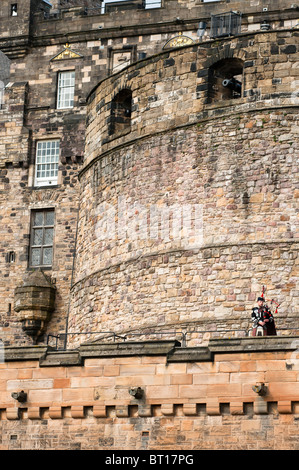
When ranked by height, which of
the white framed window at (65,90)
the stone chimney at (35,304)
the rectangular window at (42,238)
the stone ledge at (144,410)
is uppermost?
the white framed window at (65,90)

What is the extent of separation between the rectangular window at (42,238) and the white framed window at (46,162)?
2.87ft

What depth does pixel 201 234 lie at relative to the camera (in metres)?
30.4

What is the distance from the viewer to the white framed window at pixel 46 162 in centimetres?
3766

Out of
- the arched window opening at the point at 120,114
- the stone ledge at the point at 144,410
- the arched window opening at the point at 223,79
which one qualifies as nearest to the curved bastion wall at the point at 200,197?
the arched window opening at the point at 223,79

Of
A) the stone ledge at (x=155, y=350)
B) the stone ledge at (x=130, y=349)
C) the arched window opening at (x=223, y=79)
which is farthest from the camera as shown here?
the arched window opening at (x=223, y=79)

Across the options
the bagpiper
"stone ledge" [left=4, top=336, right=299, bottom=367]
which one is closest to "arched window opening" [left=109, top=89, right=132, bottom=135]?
the bagpiper

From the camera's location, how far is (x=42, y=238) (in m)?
37.1

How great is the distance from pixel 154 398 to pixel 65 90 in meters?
16.2

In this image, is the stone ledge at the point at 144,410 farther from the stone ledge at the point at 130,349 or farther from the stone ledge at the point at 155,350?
the stone ledge at the point at 130,349

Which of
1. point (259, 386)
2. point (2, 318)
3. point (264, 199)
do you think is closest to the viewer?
point (259, 386)

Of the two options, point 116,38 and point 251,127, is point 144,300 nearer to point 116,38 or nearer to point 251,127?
point 251,127

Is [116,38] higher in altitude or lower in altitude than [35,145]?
higher

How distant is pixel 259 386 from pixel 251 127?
29.0 feet

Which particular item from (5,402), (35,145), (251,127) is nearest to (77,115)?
(35,145)
